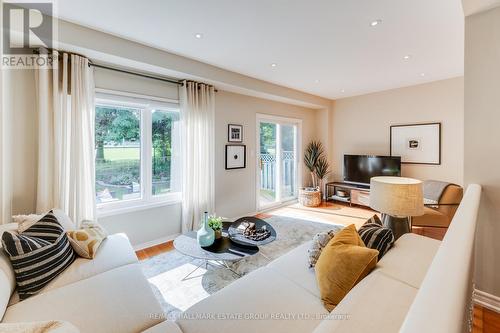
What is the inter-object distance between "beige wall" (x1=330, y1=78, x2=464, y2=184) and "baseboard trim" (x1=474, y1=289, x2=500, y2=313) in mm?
2962

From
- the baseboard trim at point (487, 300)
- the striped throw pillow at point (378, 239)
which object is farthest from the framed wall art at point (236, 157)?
the baseboard trim at point (487, 300)

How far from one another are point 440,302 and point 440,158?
502 cm

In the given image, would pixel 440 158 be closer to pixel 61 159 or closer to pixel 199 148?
pixel 199 148

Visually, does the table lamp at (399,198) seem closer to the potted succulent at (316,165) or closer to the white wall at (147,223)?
the white wall at (147,223)

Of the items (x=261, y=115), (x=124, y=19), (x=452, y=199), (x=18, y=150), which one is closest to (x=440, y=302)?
(x=124, y=19)

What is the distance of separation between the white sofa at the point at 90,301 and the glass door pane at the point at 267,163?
3552 millimetres

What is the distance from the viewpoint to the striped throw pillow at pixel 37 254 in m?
1.48

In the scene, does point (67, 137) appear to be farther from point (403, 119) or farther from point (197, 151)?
point (403, 119)

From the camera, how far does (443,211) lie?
10.8ft

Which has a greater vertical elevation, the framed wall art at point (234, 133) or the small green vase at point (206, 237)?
the framed wall art at point (234, 133)

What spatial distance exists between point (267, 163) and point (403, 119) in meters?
2.97

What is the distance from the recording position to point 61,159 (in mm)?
2471

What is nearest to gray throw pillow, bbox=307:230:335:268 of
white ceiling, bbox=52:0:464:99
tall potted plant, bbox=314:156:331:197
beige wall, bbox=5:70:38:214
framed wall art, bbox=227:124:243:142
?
white ceiling, bbox=52:0:464:99

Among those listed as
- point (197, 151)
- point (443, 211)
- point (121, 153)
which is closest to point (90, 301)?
point (121, 153)
